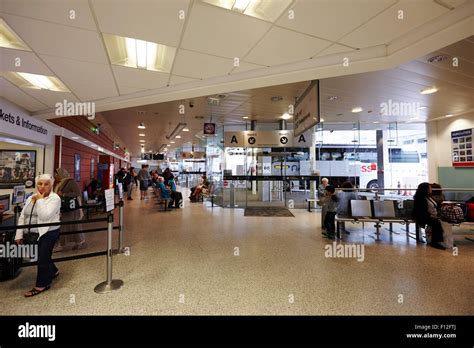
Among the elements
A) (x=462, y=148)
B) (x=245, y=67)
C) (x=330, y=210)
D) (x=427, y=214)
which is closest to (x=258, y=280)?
(x=330, y=210)

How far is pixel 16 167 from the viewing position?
16.8 feet

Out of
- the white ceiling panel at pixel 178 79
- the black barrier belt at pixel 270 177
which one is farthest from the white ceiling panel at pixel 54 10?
the black barrier belt at pixel 270 177

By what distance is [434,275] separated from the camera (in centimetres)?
306

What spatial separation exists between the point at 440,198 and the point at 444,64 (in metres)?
3.32

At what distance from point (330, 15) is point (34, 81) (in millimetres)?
4385

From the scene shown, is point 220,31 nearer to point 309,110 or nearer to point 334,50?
point 334,50

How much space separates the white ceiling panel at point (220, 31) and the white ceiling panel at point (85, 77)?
1466mm

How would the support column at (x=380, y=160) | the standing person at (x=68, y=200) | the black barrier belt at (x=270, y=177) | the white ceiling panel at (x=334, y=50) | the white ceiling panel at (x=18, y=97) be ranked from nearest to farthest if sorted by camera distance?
the white ceiling panel at (x=334, y=50) < the white ceiling panel at (x=18, y=97) < the standing person at (x=68, y=200) < the black barrier belt at (x=270, y=177) < the support column at (x=380, y=160)

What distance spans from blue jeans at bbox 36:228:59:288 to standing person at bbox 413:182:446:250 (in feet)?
20.3

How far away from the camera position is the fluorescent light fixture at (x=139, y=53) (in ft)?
8.83

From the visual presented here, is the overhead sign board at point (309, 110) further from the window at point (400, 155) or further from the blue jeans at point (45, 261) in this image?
the window at point (400, 155)

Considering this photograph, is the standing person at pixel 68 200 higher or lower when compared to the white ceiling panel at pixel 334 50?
lower
